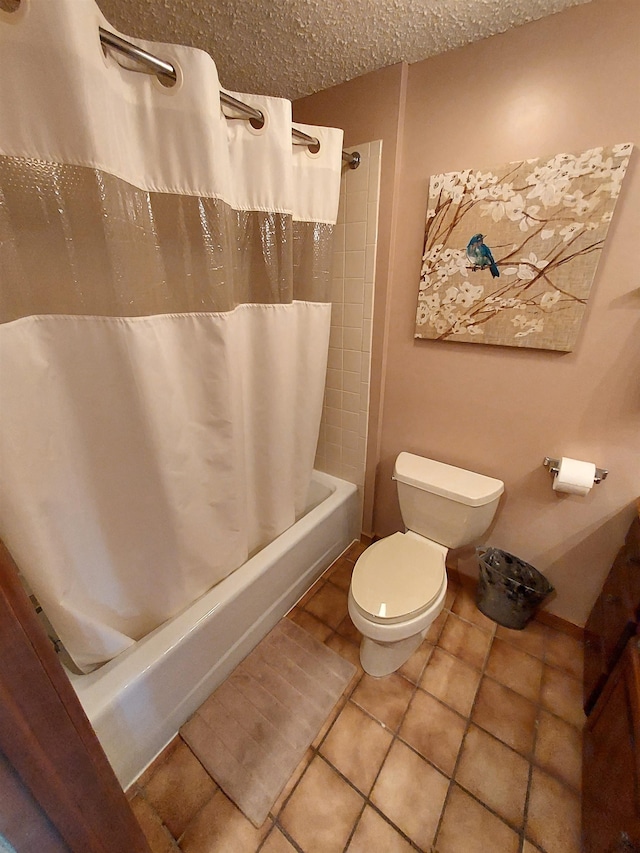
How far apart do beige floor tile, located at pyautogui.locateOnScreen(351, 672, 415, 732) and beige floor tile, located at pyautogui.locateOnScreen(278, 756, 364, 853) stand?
224 millimetres

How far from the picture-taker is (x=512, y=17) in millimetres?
997

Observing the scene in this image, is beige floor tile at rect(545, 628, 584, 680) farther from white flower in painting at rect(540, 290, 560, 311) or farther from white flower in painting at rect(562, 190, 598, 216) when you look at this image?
white flower in painting at rect(562, 190, 598, 216)

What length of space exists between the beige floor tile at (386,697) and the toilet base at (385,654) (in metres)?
0.03

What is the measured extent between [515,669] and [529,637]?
0.18m

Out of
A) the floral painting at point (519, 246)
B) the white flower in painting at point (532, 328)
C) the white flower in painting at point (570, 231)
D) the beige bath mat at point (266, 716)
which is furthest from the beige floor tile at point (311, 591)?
the white flower in painting at point (570, 231)

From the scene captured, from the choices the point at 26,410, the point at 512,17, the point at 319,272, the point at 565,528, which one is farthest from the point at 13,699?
Answer: the point at 512,17

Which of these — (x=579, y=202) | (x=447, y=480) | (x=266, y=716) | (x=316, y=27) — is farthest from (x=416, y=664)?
(x=316, y=27)

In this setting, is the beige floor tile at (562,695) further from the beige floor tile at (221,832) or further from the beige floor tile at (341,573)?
the beige floor tile at (221,832)

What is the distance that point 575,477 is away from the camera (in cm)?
119

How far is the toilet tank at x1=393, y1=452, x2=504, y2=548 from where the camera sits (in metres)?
1.36

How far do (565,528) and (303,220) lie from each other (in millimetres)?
1565

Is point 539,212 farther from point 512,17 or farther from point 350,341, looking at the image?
point 350,341

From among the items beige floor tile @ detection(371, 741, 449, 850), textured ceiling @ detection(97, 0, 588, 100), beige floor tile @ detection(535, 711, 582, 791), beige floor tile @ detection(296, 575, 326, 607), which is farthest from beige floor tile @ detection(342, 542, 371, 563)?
textured ceiling @ detection(97, 0, 588, 100)

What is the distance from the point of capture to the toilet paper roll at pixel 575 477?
3.89ft
